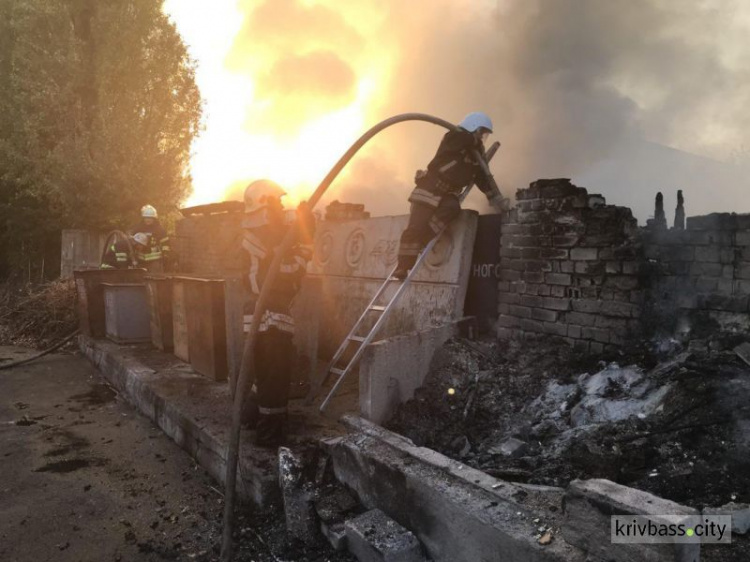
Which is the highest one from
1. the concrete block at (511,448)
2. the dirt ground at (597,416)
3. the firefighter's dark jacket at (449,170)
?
the firefighter's dark jacket at (449,170)

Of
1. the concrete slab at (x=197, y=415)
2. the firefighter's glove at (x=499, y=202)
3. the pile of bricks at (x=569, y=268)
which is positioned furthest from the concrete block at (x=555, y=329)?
the concrete slab at (x=197, y=415)

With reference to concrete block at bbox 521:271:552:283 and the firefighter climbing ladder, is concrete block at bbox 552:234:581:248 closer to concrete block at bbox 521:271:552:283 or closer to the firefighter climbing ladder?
concrete block at bbox 521:271:552:283

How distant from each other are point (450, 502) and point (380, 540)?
467mm

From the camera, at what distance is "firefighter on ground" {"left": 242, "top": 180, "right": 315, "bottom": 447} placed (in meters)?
3.55

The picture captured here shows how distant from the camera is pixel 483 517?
203cm

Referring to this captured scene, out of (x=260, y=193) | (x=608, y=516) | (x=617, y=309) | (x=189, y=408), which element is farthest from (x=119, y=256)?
(x=608, y=516)

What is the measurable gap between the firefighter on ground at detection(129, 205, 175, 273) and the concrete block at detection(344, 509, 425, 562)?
7.91 metres

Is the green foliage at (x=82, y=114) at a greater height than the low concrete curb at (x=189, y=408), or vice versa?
the green foliage at (x=82, y=114)

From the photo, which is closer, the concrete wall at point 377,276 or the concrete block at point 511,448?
the concrete block at point 511,448

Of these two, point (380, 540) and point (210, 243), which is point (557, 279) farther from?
point (210, 243)

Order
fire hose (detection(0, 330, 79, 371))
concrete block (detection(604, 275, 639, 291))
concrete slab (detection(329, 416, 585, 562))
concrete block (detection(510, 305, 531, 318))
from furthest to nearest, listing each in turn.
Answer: fire hose (detection(0, 330, 79, 371)), concrete block (detection(510, 305, 531, 318)), concrete block (detection(604, 275, 639, 291)), concrete slab (detection(329, 416, 585, 562))

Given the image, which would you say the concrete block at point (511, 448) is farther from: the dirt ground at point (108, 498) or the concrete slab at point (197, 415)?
the concrete slab at point (197, 415)

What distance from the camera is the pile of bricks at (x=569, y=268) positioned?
11.3 feet

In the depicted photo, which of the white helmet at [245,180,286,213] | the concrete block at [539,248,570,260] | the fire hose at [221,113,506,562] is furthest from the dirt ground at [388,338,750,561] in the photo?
the white helmet at [245,180,286,213]
